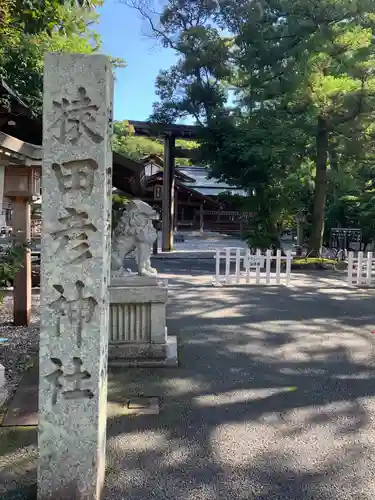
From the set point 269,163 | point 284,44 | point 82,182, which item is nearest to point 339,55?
point 284,44

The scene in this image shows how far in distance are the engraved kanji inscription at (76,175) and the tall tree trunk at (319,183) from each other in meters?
13.6

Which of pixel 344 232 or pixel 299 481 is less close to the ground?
pixel 344 232

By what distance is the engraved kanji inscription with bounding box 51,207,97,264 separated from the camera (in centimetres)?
240

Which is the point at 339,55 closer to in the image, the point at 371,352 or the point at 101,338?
the point at 371,352

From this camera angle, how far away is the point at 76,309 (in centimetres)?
241

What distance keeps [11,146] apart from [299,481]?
367 cm

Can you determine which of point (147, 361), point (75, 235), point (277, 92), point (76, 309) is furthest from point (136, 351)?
point (277, 92)

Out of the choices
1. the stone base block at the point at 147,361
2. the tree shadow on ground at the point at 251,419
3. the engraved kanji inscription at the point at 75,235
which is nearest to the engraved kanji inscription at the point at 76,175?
the engraved kanji inscription at the point at 75,235

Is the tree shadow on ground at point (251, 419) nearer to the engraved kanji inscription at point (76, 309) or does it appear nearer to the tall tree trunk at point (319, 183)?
A: the engraved kanji inscription at point (76, 309)

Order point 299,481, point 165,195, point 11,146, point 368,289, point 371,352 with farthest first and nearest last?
point 165,195 < point 368,289 < point 371,352 < point 11,146 < point 299,481

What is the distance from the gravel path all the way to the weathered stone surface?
211 centimetres

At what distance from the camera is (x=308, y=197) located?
64.1ft

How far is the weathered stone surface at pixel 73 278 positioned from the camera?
2.38 meters

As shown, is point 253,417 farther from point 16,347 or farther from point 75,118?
point 16,347
